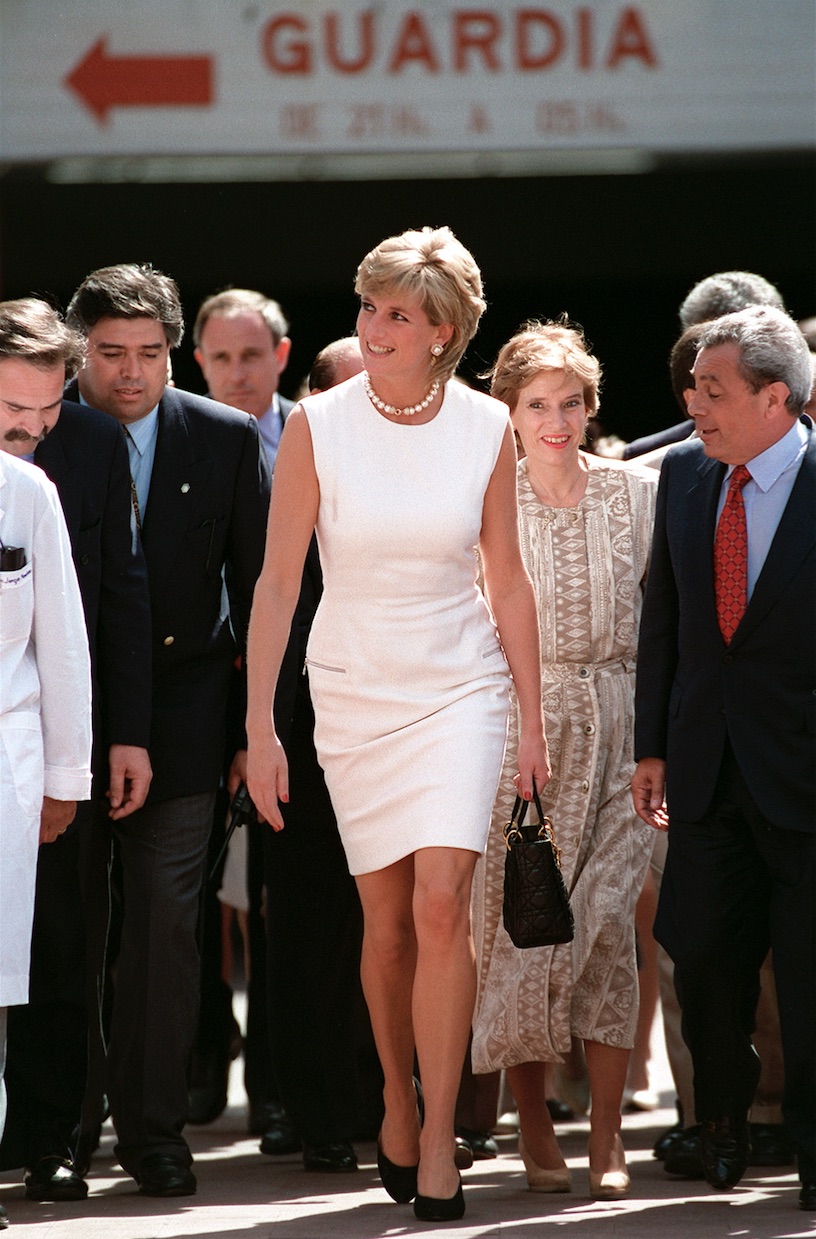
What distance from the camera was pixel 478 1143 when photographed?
16.8 ft

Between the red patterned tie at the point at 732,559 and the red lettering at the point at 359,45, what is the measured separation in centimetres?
497

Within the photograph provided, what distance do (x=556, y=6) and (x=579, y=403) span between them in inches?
177

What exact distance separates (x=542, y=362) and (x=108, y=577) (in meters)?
1.17

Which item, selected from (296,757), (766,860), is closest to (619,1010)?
(766,860)

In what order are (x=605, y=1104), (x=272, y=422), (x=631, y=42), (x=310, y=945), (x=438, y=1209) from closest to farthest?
(x=438, y=1209) → (x=605, y=1104) → (x=310, y=945) → (x=272, y=422) → (x=631, y=42)

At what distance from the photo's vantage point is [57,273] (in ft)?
33.4

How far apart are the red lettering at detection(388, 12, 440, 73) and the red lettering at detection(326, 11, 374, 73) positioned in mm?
131

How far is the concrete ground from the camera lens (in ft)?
13.3

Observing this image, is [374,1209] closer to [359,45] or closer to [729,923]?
[729,923]

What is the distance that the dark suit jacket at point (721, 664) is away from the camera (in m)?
4.35

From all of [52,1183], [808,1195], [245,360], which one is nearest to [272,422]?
[245,360]

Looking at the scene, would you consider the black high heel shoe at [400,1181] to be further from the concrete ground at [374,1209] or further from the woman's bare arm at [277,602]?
the woman's bare arm at [277,602]

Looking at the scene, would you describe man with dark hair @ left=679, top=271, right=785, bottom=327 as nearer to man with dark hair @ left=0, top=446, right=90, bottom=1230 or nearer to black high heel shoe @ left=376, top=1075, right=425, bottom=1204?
man with dark hair @ left=0, top=446, right=90, bottom=1230

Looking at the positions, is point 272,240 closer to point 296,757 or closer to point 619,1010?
point 296,757
